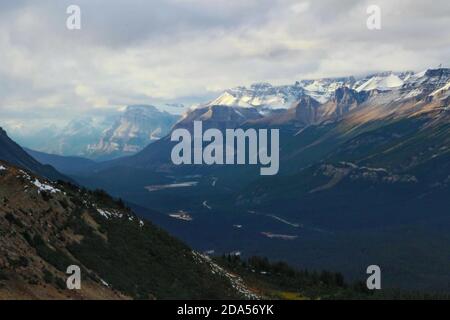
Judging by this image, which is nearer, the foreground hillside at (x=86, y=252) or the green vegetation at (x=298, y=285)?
the foreground hillside at (x=86, y=252)

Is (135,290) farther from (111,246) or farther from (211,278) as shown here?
(211,278)

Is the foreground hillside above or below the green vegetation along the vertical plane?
above

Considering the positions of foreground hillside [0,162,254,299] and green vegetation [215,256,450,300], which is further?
green vegetation [215,256,450,300]

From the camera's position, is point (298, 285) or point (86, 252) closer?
point (86, 252)

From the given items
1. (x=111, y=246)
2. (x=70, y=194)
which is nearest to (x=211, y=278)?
(x=111, y=246)

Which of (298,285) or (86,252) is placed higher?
(86,252)

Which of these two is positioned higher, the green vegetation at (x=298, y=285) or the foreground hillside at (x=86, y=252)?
the foreground hillside at (x=86, y=252)

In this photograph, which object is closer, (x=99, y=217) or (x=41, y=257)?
(x=41, y=257)
